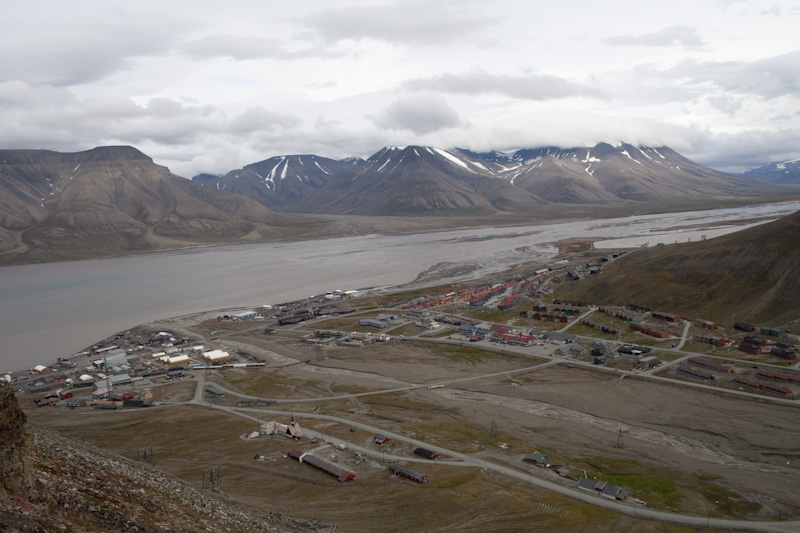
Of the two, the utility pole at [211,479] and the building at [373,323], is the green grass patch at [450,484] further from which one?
the building at [373,323]

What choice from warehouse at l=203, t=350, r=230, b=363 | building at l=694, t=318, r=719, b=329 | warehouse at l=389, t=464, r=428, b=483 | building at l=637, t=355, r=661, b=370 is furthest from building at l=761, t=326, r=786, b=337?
warehouse at l=203, t=350, r=230, b=363

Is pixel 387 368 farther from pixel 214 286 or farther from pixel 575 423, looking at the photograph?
pixel 214 286

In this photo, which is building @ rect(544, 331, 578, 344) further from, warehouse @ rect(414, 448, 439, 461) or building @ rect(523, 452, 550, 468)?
warehouse @ rect(414, 448, 439, 461)

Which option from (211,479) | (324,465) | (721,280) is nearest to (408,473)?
(324,465)

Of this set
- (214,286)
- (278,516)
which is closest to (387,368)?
(278,516)

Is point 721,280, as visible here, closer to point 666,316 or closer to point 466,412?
point 666,316

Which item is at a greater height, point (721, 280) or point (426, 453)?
point (721, 280)
